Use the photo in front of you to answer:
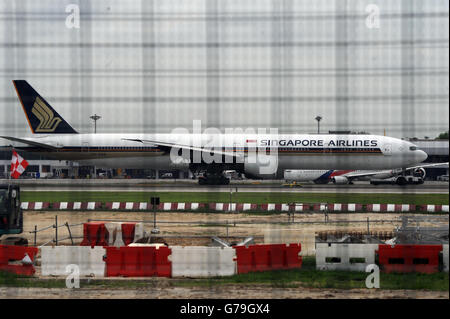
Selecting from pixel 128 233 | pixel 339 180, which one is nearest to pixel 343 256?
pixel 128 233

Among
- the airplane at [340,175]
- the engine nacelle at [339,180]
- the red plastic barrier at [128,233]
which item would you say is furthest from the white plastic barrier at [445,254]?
the engine nacelle at [339,180]

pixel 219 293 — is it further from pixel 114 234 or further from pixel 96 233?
pixel 96 233

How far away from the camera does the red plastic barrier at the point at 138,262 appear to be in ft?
41.7

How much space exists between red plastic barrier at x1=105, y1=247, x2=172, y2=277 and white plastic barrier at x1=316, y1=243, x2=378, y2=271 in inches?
155

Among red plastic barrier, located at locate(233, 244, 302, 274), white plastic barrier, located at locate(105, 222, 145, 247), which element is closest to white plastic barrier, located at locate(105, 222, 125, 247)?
white plastic barrier, located at locate(105, 222, 145, 247)

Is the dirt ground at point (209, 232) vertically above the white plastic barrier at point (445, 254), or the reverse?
the white plastic barrier at point (445, 254)

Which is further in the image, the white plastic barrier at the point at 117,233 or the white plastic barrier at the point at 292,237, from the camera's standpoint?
the white plastic barrier at the point at 117,233

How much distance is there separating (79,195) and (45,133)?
501 inches

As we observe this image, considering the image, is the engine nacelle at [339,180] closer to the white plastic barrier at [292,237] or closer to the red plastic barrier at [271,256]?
the white plastic barrier at [292,237]

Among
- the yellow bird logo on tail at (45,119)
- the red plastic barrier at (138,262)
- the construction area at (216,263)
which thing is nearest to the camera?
the construction area at (216,263)

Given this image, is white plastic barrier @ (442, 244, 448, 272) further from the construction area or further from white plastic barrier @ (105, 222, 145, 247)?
white plastic barrier @ (105, 222, 145, 247)

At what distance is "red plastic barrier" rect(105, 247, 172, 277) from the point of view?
12.7 m

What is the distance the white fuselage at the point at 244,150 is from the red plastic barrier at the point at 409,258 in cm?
2638
